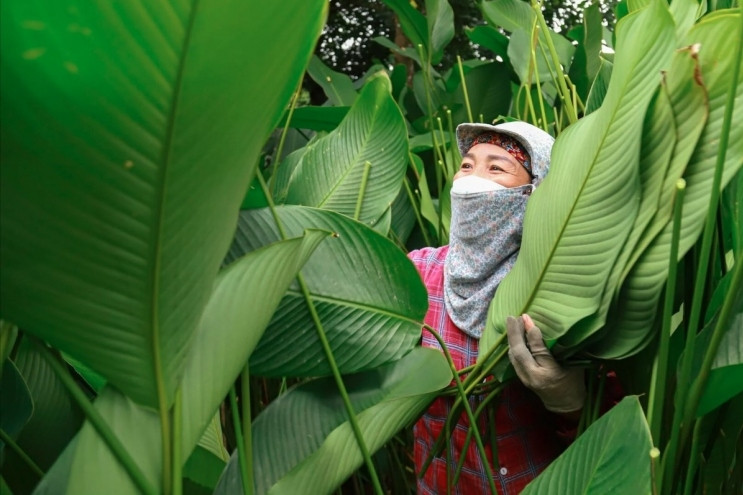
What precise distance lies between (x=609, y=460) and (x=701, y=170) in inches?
7.8

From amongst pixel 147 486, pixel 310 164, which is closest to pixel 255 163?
pixel 147 486

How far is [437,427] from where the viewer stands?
984 millimetres

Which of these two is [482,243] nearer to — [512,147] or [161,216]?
[512,147]

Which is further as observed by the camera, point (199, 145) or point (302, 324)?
point (302, 324)

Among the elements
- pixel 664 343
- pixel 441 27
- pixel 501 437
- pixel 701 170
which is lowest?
pixel 501 437

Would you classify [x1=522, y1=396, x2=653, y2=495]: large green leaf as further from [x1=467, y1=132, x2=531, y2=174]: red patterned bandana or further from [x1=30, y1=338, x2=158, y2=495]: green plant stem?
[x1=467, y1=132, x2=531, y2=174]: red patterned bandana

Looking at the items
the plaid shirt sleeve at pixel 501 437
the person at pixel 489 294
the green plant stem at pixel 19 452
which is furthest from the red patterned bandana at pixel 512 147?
the green plant stem at pixel 19 452

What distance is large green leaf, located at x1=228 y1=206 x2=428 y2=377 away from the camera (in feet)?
1.65

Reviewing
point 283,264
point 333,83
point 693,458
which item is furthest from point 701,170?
point 333,83

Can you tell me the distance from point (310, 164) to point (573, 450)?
15.9 inches

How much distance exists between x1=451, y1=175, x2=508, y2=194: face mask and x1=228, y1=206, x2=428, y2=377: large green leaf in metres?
0.42

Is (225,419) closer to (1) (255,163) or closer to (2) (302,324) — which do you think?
(2) (302,324)

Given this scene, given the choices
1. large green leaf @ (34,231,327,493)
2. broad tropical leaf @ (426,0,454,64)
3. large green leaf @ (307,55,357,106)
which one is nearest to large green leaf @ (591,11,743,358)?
large green leaf @ (34,231,327,493)

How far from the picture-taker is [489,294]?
969 mm
